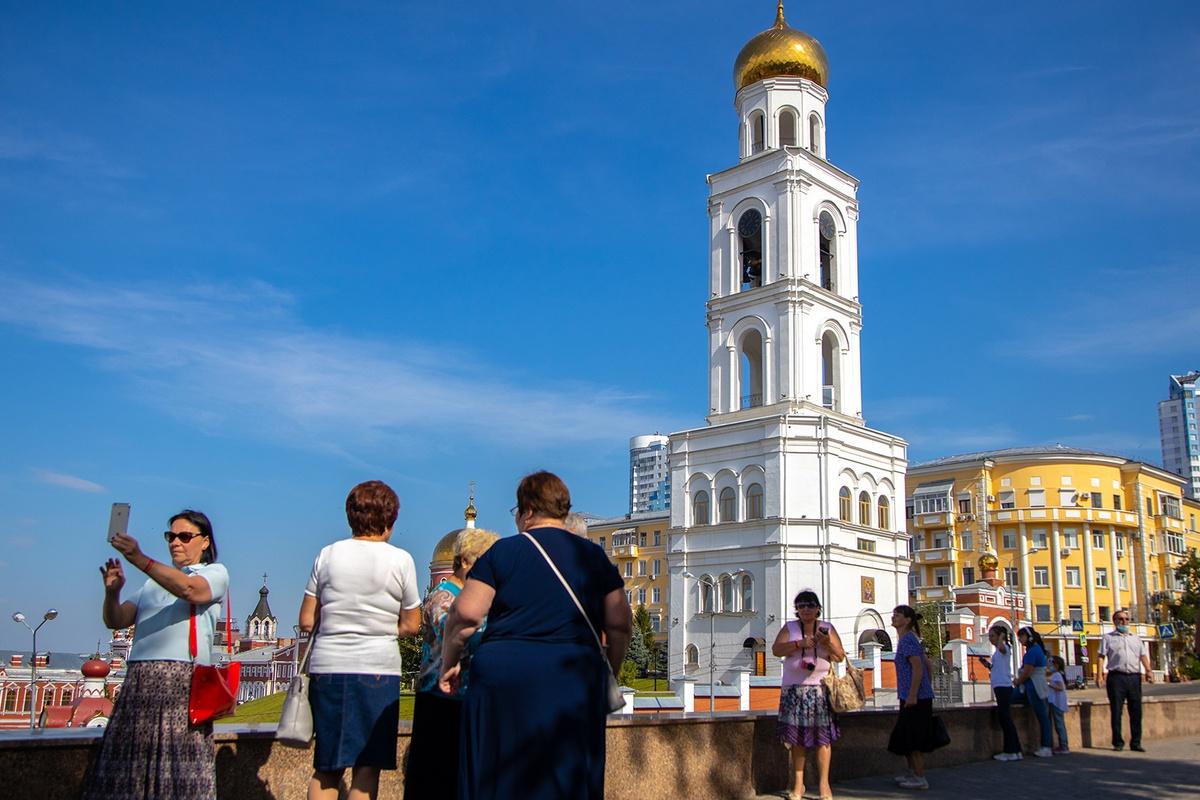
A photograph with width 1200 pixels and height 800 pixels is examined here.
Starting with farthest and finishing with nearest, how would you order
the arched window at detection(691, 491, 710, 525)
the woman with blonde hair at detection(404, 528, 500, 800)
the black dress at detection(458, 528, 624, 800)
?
the arched window at detection(691, 491, 710, 525), the woman with blonde hair at detection(404, 528, 500, 800), the black dress at detection(458, 528, 624, 800)

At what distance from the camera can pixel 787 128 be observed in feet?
153

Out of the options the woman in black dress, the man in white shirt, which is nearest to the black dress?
the woman in black dress

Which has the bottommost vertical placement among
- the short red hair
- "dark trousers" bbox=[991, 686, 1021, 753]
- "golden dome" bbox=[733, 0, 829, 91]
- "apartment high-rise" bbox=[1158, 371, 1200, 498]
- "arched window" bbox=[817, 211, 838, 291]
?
"dark trousers" bbox=[991, 686, 1021, 753]

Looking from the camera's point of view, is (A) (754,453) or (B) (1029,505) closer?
(A) (754,453)

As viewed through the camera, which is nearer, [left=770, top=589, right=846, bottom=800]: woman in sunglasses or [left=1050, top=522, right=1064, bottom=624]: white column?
[left=770, top=589, right=846, bottom=800]: woman in sunglasses

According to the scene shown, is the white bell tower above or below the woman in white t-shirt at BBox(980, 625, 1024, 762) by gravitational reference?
above

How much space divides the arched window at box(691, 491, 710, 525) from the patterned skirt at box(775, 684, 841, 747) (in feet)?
117

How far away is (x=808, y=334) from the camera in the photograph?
1699 inches

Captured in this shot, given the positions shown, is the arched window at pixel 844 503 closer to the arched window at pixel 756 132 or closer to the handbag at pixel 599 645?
the arched window at pixel 756 132

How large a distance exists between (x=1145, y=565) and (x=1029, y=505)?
8.46m

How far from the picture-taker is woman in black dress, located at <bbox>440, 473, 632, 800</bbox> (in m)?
4.51

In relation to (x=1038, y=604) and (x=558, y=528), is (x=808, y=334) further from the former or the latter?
(x=558, y=528)

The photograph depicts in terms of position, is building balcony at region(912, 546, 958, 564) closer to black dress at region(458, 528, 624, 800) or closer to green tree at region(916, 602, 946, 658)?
green tree at region(916, 602, 946, 658)

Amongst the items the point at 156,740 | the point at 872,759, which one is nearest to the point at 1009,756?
the point at 872,759
